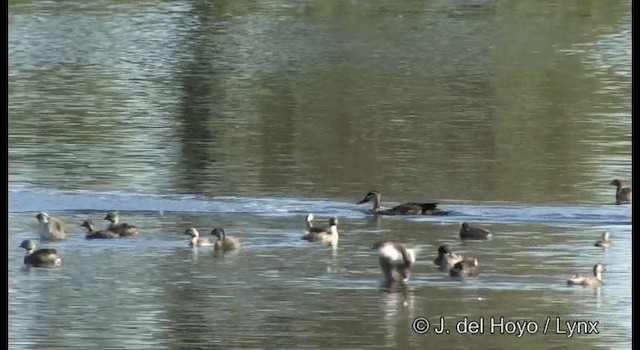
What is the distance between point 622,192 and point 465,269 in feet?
8.64

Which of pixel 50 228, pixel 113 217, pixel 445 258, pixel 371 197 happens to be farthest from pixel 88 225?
pixel 445 258

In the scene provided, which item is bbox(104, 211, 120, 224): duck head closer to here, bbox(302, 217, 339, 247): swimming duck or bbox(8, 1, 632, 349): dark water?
bbox(8, 1, 632, 349): dark water

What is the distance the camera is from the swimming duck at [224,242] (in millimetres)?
12062

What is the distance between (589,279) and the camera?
11.2 metres

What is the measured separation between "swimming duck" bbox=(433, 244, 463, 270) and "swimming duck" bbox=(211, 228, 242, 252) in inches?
57.1

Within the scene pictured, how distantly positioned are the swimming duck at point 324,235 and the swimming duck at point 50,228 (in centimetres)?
183

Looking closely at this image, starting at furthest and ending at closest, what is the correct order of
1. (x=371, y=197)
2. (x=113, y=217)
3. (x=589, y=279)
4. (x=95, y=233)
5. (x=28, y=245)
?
(x=371, y=197) < (x=113, y=217) < (x=95, y=233) < (x=28, y=245) < (x=589, y=279)

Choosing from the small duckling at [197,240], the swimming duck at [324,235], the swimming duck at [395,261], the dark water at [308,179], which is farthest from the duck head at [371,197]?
the swimming duck at [395,261]

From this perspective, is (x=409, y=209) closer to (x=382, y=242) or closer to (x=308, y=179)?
(x=308, y=179)

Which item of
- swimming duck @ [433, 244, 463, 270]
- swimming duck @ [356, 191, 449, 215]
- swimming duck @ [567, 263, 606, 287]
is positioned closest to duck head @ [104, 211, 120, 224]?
swimming duck @ [356, 191, 449, 215]

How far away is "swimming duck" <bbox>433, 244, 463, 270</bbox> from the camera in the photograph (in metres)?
11.6

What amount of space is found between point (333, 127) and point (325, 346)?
7.56m

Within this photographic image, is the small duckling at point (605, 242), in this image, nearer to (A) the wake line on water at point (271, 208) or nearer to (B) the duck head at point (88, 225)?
(A) the wake line on water at point (271, 208)

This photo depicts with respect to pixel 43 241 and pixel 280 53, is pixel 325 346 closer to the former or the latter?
pixel 43 241
